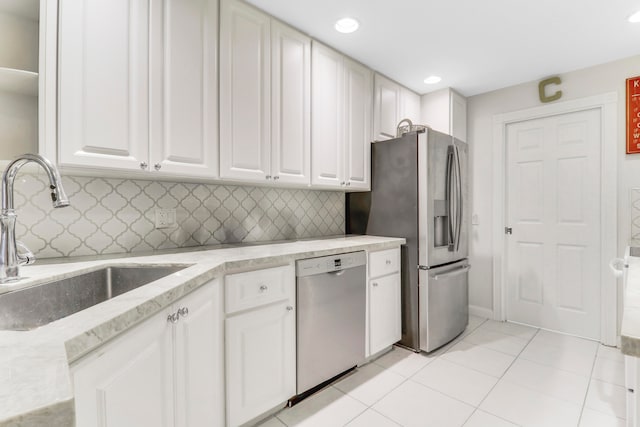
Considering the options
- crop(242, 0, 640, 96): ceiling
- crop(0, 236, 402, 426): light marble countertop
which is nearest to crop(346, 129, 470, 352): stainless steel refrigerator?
crop(242, 0, 640, 96): ceiling

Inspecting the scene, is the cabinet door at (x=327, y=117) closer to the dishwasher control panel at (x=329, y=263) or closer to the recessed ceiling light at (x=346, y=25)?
the recessed ceiling light at (x=346, y=25)

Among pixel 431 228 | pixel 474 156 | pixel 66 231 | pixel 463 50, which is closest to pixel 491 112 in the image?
pixel 474 156

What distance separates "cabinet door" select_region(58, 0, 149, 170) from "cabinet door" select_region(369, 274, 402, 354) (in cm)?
171

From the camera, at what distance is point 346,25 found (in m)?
2.07

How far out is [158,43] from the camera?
1515 mm

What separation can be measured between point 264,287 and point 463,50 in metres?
2.35

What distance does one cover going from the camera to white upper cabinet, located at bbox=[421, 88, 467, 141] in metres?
3.07

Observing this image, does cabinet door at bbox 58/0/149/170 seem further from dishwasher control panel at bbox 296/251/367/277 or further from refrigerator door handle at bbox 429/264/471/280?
refrigerator door handle at bbox 429/264/471/280

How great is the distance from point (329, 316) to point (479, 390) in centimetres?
106

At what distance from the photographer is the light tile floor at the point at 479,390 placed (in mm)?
1655

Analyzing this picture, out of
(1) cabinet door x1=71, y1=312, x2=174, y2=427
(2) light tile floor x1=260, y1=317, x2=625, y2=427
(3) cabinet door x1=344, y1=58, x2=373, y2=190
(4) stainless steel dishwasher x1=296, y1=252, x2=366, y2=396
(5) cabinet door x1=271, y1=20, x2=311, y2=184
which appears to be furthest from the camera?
(3) cabinet door x1=344, y1=58, x2=373, y2=190

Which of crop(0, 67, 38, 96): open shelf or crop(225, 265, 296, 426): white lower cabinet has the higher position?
crop(0, 67, 38, 96): open shelf

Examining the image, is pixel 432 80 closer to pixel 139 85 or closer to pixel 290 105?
pixel 290 105

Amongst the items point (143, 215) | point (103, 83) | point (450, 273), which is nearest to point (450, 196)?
point (450, 273)
